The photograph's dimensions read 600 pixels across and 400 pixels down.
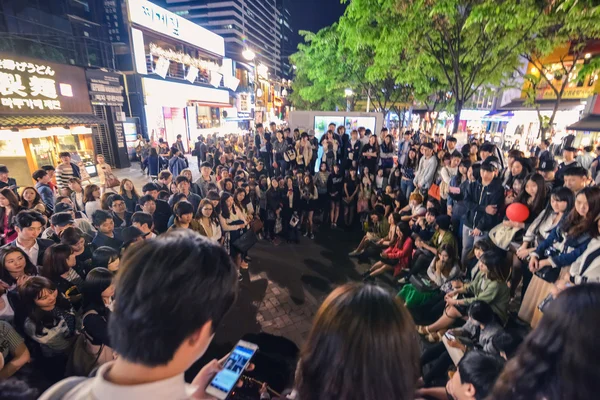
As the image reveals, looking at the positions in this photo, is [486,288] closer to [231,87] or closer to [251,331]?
[251,331]

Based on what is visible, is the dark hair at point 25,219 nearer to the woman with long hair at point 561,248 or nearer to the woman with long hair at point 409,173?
the woman with long hair at point 561,248

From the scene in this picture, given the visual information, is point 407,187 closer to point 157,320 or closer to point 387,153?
point 387,153

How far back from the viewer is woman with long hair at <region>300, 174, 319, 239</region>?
7.62 meters

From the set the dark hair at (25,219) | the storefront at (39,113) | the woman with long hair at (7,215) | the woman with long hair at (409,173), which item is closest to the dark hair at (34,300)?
the dark hair at (25,219)

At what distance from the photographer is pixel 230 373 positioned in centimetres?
199

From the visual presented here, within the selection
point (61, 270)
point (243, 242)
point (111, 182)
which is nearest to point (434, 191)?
point (243, 242)

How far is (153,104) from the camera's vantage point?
19438 mm

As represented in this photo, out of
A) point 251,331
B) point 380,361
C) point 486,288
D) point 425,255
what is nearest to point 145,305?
point 380,361

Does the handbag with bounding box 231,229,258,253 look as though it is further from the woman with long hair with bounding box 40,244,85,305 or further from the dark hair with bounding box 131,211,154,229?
the woman with long hair with bounding box 40,244,85,305

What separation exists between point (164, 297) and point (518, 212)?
5044 mm

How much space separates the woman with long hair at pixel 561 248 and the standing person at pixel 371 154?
5567mm

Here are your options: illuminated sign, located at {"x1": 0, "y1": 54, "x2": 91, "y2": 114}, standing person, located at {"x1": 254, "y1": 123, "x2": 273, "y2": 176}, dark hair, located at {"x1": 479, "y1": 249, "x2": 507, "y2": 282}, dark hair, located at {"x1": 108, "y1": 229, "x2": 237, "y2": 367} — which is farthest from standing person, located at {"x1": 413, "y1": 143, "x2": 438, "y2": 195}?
illuminated sign, located at {"x1": 0, "y1": 54, "x2": 91, "y2": 114}

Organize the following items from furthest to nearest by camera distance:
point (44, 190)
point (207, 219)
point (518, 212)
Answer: point (44, 190)
point (207, 219)
point (518, 212)

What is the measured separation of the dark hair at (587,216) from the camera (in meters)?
3.10
